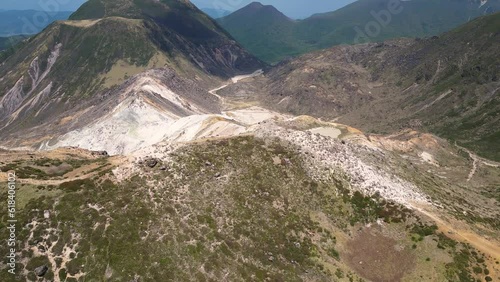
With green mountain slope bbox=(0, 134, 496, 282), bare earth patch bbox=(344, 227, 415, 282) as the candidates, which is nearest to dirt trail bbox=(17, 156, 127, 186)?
green mountain slope bbox=(0, 134, 496, 282)

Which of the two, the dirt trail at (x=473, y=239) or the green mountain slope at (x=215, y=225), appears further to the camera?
the dirt trail at (x=473, y=239)

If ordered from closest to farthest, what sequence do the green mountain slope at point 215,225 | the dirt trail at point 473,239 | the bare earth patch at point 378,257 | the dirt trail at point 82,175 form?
the green mountain slope at point 215,225 → the dirt trail at point 473,239 → the bare earth patch at point 378,257 → the dirt trail at point 82,175

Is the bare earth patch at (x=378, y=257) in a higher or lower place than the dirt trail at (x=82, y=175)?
lower

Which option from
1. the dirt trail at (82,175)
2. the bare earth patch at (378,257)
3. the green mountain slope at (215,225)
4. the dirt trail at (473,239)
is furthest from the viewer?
the dirt trail at (82,175)

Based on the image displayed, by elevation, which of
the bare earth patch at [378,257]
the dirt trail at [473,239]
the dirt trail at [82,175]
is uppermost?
the dirt trail at [82,175]

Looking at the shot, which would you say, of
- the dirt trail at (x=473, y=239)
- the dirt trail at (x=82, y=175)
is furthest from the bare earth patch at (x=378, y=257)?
the dirt trail at (x=82, y=175)

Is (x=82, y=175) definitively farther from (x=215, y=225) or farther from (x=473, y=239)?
(x=473, y=239)

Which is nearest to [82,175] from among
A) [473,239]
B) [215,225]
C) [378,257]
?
[215,225]

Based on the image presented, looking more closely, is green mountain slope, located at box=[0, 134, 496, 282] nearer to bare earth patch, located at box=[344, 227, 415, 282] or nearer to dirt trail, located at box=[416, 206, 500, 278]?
bare earth patch, located at box=[344, 227, 415, 282]

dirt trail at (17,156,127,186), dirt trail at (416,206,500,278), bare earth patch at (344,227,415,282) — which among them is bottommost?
bare earth patch at (344,227,415,282)

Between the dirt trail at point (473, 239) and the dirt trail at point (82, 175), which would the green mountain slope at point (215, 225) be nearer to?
the dirt trail at point (82, 175)
